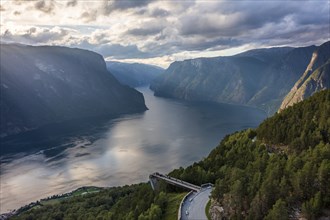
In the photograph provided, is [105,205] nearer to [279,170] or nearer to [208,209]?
[208,209]

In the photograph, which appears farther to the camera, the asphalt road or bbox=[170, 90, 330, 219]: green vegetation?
the asphalt road

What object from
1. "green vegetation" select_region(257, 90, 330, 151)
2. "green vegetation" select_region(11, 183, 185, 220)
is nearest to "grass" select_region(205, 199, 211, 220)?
"green vegetation" select_region(11, 183, 185, 220)

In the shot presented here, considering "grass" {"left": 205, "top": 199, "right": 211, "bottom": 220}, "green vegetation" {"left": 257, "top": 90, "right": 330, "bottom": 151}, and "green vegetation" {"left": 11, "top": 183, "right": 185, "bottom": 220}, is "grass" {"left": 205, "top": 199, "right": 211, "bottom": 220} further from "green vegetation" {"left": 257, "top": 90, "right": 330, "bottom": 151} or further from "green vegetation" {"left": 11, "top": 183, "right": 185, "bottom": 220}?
"green vegetation" {"left": 257, "top": 90, "right": 330, "bottom": 151}

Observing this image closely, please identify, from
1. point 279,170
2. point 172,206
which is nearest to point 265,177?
point 279,170

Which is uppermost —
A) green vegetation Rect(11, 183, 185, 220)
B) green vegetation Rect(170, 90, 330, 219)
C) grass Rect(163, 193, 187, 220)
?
green vegetation Rect(170, 90, 330, 219)

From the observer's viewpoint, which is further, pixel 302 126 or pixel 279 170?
pixel 302 126

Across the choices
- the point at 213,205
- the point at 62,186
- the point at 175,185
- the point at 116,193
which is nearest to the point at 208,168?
the point at 175,185

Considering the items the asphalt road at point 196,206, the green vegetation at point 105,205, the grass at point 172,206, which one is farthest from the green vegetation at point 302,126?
the green vegetation at point 105,205
